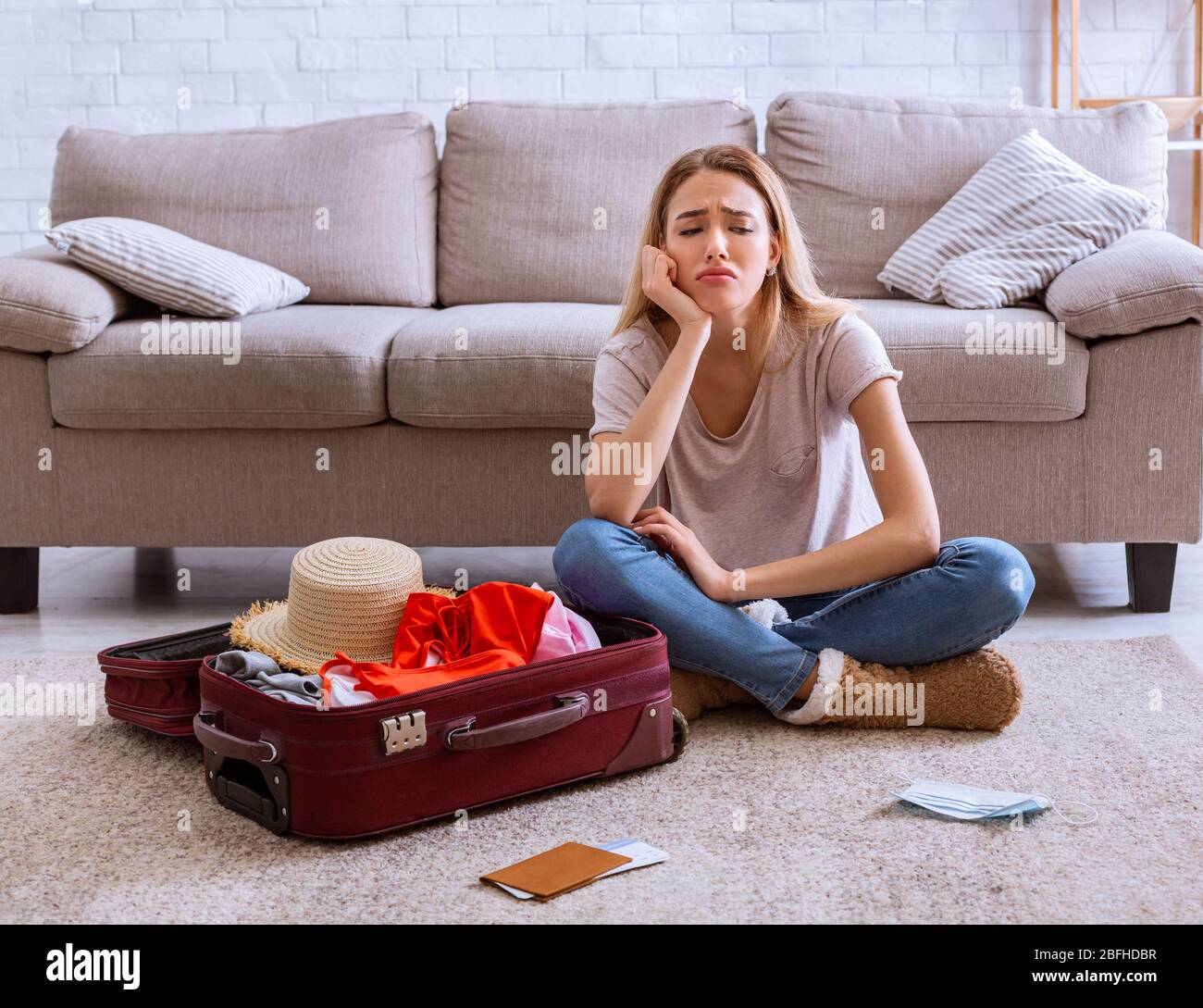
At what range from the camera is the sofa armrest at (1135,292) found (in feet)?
7.21

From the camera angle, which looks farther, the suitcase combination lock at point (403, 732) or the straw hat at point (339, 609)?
the straw hat at point (339, 609)

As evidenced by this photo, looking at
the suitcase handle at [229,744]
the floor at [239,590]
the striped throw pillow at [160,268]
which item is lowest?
the floor at [239,590]

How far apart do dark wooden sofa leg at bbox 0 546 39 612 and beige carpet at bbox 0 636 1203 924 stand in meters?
0.67

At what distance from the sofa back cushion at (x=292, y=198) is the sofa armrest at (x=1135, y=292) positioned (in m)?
1.37

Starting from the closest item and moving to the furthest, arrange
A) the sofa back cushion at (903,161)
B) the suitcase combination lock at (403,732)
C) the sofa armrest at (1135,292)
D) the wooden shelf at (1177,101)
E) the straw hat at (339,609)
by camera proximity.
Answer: the suitcase combination lock at (403,732)
the straw hat at (339,609)
the sofa armrest at (1135,292)
the sofa back cushion at (903,161)
the wooden shelf at (1177,101)

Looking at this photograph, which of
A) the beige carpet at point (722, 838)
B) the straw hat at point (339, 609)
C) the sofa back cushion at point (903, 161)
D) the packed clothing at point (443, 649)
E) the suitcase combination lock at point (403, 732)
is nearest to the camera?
the beige carpet at point (722, 838)

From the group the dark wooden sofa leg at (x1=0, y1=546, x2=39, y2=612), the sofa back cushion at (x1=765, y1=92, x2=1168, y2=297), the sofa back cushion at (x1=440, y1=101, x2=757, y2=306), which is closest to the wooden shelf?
the sofa back cushion at (x1=765, y1=92, x2=1168, y2=297)

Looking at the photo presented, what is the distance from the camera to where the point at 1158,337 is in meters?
2.24

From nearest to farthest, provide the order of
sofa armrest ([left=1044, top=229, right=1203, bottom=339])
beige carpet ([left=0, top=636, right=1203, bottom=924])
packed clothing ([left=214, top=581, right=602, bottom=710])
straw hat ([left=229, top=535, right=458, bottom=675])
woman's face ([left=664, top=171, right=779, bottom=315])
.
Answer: beige carpet ([left=0, top=636, right=1203, bottom=924])
packed clothing ([left=214, top=581, right=602, bottom=710])
straw hat ([left=229, top=535, right=458, bottom=675])
woman's face ([left=664, top=171, right=779, bottom=315])
sofa armrest ([left=1044, top=229, right=1203, bottom=339])

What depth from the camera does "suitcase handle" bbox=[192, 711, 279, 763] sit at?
1.42 meters

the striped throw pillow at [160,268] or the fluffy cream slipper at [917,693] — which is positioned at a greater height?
the striped throw pillow at [160,268]

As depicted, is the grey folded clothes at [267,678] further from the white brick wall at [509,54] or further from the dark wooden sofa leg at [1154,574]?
the white brick wall at [509,54]

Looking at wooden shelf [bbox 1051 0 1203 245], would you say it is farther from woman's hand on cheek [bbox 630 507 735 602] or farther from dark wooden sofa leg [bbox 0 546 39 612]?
dark wooden sofa leg [bbox 0 546 39 612]

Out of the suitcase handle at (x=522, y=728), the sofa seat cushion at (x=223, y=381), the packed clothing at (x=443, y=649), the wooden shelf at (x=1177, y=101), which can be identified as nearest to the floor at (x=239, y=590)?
the sofa seat cushion at (x=223, y=381)
